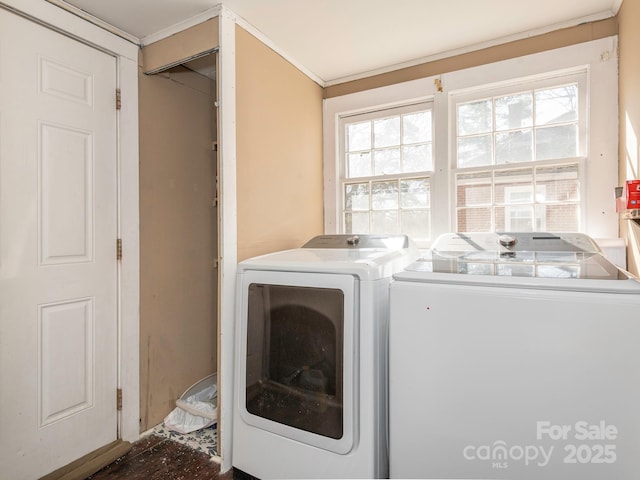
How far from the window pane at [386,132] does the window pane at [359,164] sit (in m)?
0.13

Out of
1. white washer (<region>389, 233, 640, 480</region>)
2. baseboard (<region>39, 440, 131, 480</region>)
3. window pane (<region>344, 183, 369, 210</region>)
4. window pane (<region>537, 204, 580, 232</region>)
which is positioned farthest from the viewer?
window pane (<region>344, 183, 369, 210</region>)

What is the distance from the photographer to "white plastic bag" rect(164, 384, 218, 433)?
2.10 meters

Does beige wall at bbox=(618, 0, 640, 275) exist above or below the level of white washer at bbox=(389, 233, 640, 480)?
above

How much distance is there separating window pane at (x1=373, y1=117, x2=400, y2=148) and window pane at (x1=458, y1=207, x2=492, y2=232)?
74 centimetres

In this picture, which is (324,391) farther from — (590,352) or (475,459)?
(590,352)

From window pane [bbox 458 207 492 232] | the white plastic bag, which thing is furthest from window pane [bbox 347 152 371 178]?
the white plastic bag

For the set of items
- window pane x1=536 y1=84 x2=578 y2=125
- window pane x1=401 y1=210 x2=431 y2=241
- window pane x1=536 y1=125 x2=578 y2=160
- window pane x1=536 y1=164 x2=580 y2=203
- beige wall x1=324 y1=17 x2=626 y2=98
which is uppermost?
beige wall x1=324 y1=17 x2=626 y2=98

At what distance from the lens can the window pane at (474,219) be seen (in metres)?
2.27

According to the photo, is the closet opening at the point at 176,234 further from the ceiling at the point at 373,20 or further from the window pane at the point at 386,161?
the window pane at the point at 386,161

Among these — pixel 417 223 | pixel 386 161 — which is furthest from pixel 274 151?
pixel 417 223

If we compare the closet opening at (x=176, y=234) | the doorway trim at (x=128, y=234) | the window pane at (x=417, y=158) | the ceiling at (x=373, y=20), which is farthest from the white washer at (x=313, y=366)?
the ceiling at (x=373, y=20)

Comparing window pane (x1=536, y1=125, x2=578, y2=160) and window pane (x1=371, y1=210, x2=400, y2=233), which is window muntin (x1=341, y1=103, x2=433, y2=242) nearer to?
window pane (x1=371, y1=210, x2=400, y2=233)

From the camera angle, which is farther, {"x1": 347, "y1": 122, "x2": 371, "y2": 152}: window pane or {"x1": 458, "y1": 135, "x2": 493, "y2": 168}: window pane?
{"x1": 347, "y1": 122, "x2": 371, "y2": 152}: window pane

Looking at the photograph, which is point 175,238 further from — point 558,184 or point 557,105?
point 557,105
